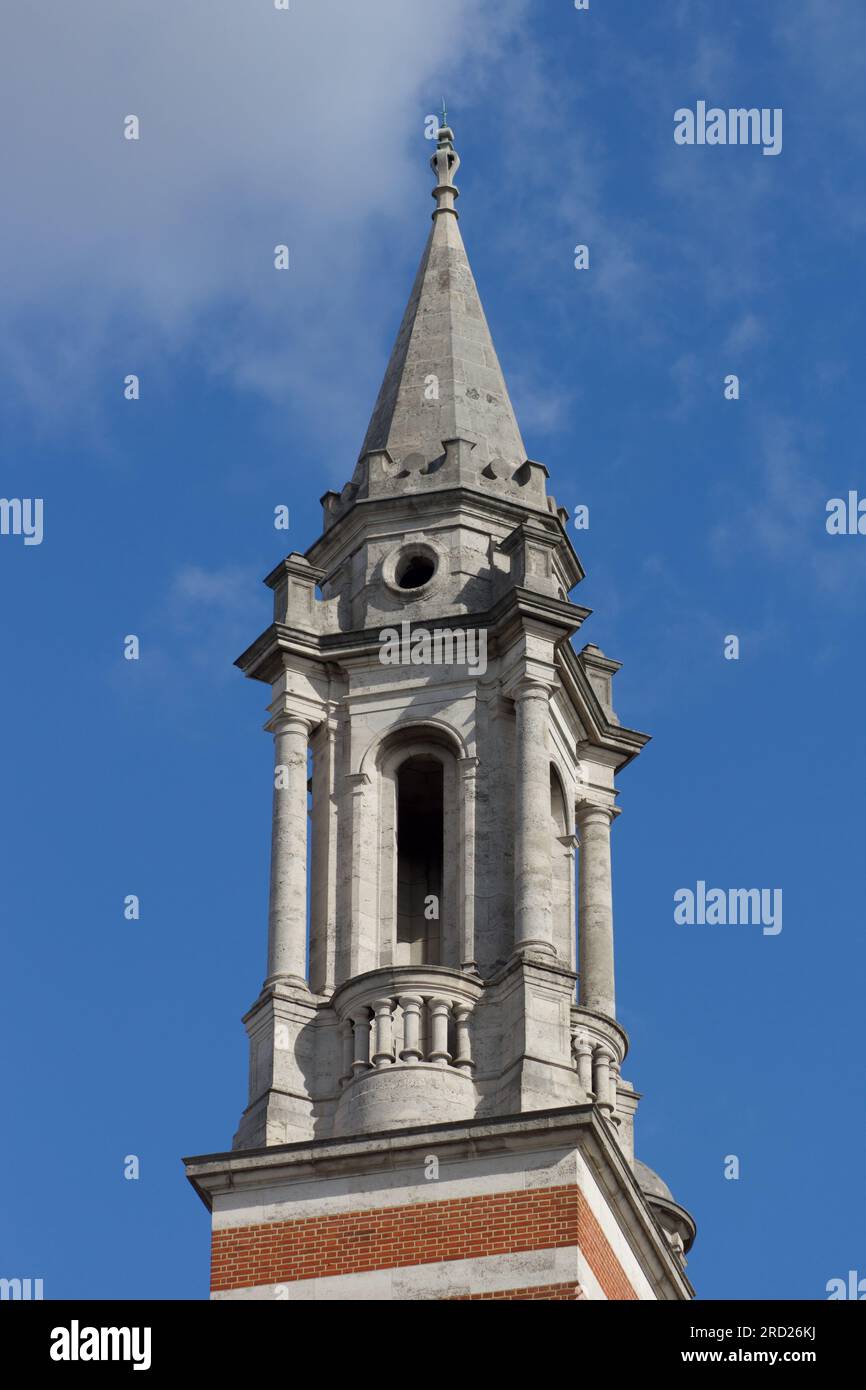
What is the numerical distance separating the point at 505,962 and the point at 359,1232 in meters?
4.15

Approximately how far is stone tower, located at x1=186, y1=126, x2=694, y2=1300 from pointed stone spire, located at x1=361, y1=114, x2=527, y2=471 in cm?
5

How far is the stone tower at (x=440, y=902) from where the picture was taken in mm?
39094

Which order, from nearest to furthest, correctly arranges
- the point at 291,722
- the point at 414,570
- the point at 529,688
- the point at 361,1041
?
the point at 361,1041 < the point at 529,688 < the point at 291,722 < the point at 414,570

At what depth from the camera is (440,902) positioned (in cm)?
4456

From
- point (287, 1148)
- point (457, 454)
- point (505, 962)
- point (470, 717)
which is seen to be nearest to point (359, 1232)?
point (287, 1148)

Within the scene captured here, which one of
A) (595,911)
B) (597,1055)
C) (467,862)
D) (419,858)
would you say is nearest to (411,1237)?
(597,1055)

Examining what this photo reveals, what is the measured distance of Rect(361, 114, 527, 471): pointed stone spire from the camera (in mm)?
46938

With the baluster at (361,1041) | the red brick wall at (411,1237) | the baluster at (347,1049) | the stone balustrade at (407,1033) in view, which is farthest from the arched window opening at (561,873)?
the red brick wall at (411,1237)

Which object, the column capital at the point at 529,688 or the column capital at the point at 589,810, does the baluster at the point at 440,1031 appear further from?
the column capital at the point at 589,810

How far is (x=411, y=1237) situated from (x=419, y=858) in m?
7.86

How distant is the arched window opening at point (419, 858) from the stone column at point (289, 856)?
5.38 feet

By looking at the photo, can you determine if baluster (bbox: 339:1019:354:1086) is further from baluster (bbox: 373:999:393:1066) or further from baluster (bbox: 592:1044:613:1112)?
baluster (bbox: 592:1044:613:1112)

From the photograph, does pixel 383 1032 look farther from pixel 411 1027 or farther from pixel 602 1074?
pixel 602 1074
